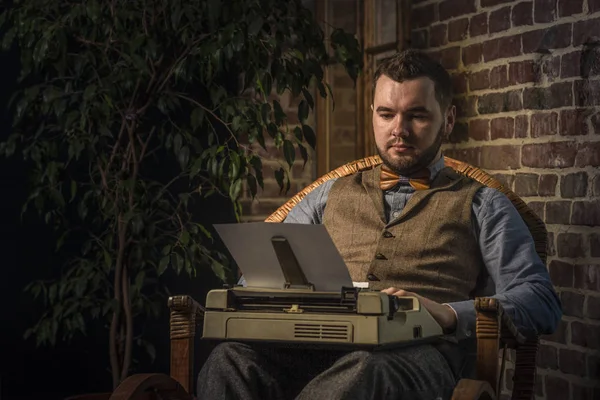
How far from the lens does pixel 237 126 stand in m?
3.61

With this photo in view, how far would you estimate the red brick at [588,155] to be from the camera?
9.76 feet

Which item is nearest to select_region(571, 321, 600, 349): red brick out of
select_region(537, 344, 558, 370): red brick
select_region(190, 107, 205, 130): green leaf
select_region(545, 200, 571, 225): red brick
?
select_region(537, 344, 558, 370): red brick

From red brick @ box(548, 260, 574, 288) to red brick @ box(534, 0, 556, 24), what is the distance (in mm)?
735

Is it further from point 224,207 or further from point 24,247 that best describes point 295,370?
point 224,207

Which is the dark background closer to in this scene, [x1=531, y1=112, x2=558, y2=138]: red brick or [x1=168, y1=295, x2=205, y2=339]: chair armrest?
[x1=168, y1=295, x2=205, y2=339]: chair armrest

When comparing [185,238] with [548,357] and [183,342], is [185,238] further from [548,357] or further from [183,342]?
[548,357]

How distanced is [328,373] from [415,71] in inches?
34.3

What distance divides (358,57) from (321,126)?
0.73m

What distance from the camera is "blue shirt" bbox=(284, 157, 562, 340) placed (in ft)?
8.05

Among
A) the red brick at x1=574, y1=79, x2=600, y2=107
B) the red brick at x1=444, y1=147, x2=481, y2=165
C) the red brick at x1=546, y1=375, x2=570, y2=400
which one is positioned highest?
the red brick at x1=574, y1=79, x2=600, y2=107

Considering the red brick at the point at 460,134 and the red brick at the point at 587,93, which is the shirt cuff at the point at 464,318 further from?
the red brick at the point at 460,134

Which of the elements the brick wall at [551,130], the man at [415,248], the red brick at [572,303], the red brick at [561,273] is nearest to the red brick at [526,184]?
the brick wall at [551,130]

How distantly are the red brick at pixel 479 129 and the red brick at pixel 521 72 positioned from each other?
180 mm

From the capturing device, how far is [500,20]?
11.0 ft
